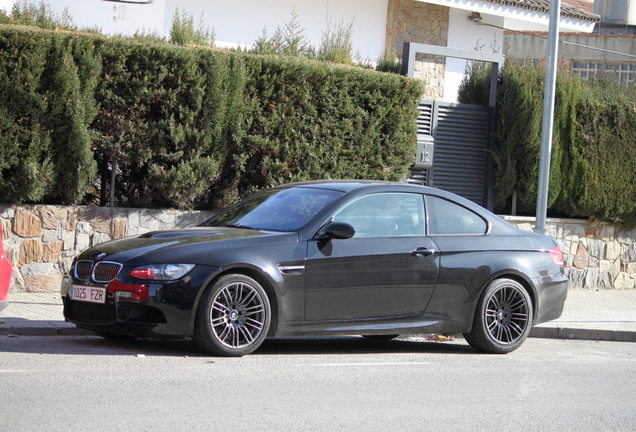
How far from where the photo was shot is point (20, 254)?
37.2 feet

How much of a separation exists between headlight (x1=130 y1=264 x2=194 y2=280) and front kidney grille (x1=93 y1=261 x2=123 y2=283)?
210mm

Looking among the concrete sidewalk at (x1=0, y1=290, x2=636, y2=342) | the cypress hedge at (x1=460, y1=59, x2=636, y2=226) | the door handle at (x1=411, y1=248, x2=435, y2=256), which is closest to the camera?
the door handle at (x1=411, y1=248, x2=435, y2=256)

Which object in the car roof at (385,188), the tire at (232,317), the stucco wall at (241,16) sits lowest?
the tire at (232,317)

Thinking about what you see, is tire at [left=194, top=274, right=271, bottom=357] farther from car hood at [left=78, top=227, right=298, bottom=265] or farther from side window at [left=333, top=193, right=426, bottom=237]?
side window at [left=333, top=193, right=426, bottom=237]

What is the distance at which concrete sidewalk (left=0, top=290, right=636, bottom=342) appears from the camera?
8.88 m

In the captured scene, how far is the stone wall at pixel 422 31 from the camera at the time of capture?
21484mm

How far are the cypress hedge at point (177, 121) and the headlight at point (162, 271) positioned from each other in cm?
427

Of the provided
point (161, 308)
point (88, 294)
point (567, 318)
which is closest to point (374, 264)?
Result: point (161, 308)

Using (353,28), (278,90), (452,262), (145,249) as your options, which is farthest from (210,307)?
(353,28)

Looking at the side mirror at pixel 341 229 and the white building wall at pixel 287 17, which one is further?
the white building wall at pixel 287 17

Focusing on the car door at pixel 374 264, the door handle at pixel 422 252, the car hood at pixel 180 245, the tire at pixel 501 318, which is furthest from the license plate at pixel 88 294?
the tire at pixel 501 318

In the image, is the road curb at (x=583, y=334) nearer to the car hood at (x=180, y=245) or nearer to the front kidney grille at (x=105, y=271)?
the car hood at (x=180, y=245)

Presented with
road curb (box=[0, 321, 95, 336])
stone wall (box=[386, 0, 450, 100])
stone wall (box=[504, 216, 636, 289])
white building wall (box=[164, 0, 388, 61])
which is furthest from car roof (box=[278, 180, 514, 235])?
stone wall (box=[386, 0, 450, 100])

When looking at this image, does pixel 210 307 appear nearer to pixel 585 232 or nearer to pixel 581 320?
pixel 581 320
